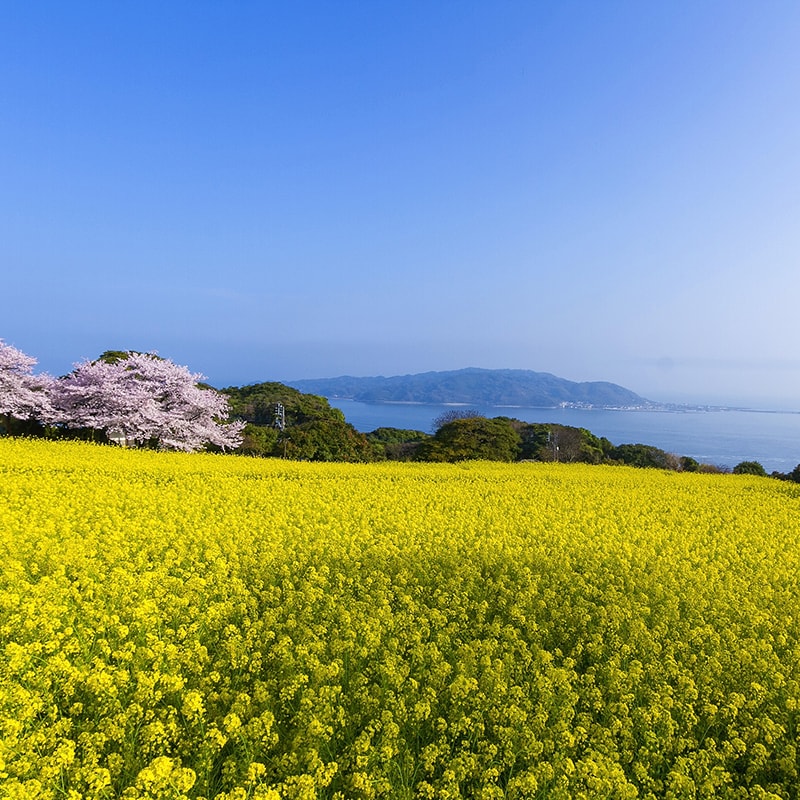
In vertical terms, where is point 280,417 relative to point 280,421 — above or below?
above

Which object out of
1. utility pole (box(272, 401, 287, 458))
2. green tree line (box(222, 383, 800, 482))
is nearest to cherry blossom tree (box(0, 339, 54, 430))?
green tree line (box(222, 383, 800, 482))

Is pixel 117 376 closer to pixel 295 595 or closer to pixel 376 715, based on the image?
pixel 295 595

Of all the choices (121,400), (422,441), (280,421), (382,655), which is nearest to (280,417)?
(280,421)

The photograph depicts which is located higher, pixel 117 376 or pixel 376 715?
pixel 117 376

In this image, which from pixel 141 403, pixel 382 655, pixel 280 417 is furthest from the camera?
pixel 280 417

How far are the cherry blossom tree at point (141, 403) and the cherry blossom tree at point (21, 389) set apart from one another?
0.59 meters

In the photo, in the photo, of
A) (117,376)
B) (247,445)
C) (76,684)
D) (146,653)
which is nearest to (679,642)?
(146,653)

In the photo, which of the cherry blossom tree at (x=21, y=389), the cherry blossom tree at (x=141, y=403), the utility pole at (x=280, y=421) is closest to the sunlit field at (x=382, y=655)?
the cherry blossom tree at (x=141, y=403)

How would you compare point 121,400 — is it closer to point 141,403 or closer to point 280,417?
point 141,403

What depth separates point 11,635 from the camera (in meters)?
4.78

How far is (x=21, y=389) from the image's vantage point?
24094mm

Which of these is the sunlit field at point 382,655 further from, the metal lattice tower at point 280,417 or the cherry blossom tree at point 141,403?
the metal lattice tower at point 280,417

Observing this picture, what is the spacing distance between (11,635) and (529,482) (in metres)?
13.9

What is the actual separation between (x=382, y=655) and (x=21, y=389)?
83.6 ft
